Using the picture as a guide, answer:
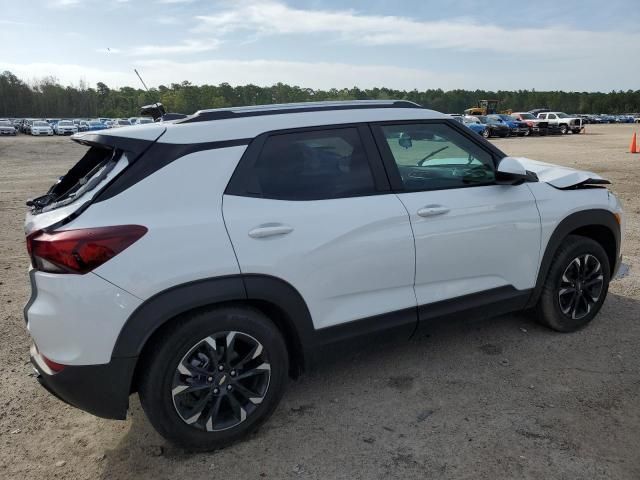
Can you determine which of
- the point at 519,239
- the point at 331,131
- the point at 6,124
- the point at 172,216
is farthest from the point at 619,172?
the point at 6,124

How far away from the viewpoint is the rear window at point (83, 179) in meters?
2.60

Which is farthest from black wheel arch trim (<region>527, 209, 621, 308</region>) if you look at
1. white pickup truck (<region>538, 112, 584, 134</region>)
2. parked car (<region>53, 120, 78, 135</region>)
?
parked car (<region>53, 120, 78, 135</region>)

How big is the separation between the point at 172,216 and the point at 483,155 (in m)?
2.18

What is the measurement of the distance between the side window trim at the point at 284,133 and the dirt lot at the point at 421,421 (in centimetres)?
111

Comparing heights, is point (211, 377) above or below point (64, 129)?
below

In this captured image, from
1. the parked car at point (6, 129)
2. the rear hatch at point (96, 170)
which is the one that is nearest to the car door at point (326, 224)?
the rear hatch at point (96, 170)

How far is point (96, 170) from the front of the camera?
2750 mm

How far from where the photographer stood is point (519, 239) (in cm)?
356

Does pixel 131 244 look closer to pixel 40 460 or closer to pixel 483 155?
pixel 40 460

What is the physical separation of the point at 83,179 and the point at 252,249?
3.42ft

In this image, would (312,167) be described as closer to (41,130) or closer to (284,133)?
(284,133)

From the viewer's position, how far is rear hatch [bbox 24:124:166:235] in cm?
251

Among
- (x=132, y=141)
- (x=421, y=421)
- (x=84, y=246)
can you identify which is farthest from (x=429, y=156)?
(x=84, y=246)

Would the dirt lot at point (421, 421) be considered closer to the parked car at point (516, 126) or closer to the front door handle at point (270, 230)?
the front door handle at point (270, 230)
